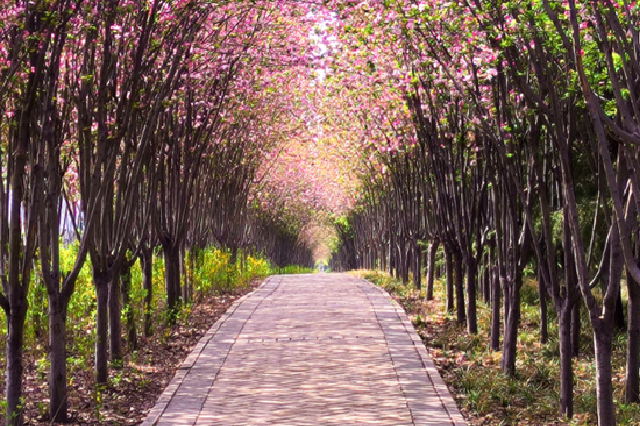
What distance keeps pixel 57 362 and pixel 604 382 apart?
5.23m

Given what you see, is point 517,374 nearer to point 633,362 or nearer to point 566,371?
point 633,362

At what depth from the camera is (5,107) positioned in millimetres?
9672

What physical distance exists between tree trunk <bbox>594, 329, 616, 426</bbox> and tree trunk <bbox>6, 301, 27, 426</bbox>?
515 cm

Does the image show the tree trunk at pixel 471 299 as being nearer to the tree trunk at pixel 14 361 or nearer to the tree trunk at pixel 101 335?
the tree trunk at pixel 101 335

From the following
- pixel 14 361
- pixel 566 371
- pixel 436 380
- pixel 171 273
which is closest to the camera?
pixel 14 361

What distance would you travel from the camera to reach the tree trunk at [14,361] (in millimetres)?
7863

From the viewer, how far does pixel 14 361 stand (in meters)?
7.91

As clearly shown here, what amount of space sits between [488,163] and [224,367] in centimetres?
436

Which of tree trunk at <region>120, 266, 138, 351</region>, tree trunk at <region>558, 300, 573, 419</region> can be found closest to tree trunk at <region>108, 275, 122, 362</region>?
tree trunk at <region>120, 266, 138, 351</region>

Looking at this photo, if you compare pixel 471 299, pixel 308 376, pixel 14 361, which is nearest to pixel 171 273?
pixel 471 299

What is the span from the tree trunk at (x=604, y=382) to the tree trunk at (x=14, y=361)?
515 cm

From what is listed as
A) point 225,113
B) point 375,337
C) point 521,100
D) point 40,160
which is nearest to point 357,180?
point 225,113

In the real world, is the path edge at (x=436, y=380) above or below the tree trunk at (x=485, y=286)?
below


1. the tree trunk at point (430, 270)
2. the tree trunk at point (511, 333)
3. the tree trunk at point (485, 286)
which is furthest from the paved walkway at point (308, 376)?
the tree trunk at point (485, 286)
